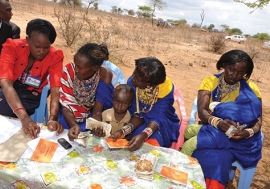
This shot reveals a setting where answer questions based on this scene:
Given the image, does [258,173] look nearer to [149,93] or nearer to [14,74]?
[149,93]

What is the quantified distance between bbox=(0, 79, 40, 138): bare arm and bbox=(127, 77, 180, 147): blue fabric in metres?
1.07

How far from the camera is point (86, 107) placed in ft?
9.21

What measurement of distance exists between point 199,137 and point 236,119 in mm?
415

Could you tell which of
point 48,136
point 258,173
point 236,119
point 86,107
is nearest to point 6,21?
point 86,107

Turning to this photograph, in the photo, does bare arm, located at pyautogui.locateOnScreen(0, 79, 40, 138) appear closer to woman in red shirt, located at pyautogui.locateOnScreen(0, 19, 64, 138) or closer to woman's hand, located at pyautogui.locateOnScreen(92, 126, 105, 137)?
woman in red shirt, located at pyautogui.locateOnScreen(0, 19, 64, 138)

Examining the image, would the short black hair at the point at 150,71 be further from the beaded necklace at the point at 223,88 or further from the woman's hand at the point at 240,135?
the woman's hand at the point at 240,135

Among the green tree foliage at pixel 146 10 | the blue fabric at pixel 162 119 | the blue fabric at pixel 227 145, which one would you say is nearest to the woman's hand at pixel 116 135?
the blue fabric at pixel 162 119

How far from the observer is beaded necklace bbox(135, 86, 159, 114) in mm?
2721

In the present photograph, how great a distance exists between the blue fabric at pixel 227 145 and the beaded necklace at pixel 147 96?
0.60 meters

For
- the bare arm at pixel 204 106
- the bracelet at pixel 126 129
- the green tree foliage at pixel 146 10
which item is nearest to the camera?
the bracelet at pixel 126 129

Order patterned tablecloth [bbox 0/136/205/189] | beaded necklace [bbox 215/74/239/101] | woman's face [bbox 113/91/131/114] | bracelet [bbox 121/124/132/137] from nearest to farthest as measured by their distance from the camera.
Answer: patterned tablecloth [bbox 0/136/205/189] < bracelet [bbox 121/124/132/137] < woman's face [bbox 113/91/131/114] < beaded necklace [bbox 215/74/239/101]

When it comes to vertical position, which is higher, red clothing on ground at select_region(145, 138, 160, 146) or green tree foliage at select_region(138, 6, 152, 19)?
green tree foliage at select_region(138, 6, 152, 19)

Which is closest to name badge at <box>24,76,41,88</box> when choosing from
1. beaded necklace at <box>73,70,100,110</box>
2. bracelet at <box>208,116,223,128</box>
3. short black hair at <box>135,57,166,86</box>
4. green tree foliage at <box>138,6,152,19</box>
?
beaded necklace at <box>73,70,100,110</box>

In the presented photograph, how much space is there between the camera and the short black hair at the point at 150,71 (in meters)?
2.49
